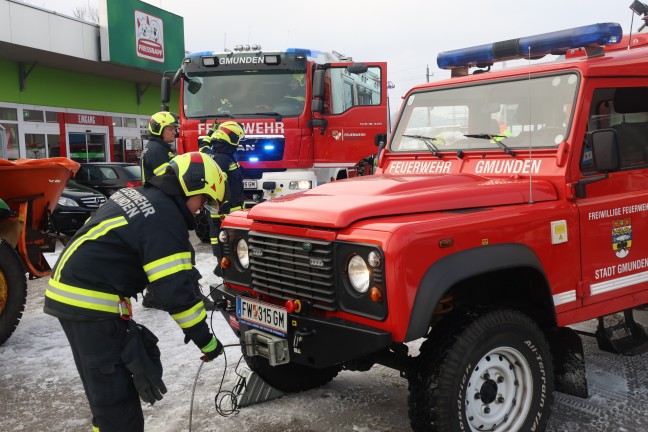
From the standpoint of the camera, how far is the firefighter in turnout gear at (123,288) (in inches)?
115

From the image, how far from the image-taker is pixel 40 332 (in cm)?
601

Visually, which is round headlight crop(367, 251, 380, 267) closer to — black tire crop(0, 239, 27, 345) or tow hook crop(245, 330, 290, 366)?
tow hook crop(245, 330, 290, 366)

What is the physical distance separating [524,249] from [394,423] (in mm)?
1463

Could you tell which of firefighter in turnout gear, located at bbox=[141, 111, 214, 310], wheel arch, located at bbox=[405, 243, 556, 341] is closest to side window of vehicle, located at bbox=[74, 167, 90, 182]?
firefighter in turnout gear, located at bbox=[141, 111, 214, 310]

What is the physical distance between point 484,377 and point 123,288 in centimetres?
191

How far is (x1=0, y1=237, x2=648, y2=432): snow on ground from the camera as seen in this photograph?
12.9ft

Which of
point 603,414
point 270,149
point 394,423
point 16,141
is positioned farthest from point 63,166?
point 16,141

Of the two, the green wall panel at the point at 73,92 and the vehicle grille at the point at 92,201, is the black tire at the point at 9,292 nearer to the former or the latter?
the vehicle grille at the point at 92,201

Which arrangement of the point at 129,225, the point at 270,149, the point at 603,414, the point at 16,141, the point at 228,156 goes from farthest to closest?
the point at 16,141, the point at 270,149, the point at 228,156, the point at 603,414, the point at 129,225

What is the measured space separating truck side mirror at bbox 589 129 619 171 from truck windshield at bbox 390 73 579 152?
0.75ft

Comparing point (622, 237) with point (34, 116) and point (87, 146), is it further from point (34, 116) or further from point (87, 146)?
point (87, 146)

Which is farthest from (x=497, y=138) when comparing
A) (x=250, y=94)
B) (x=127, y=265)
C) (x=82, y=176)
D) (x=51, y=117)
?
(x=51, y=117)

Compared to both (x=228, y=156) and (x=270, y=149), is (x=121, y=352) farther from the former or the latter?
(x=270, y=149)

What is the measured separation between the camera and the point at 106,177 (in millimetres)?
13398
